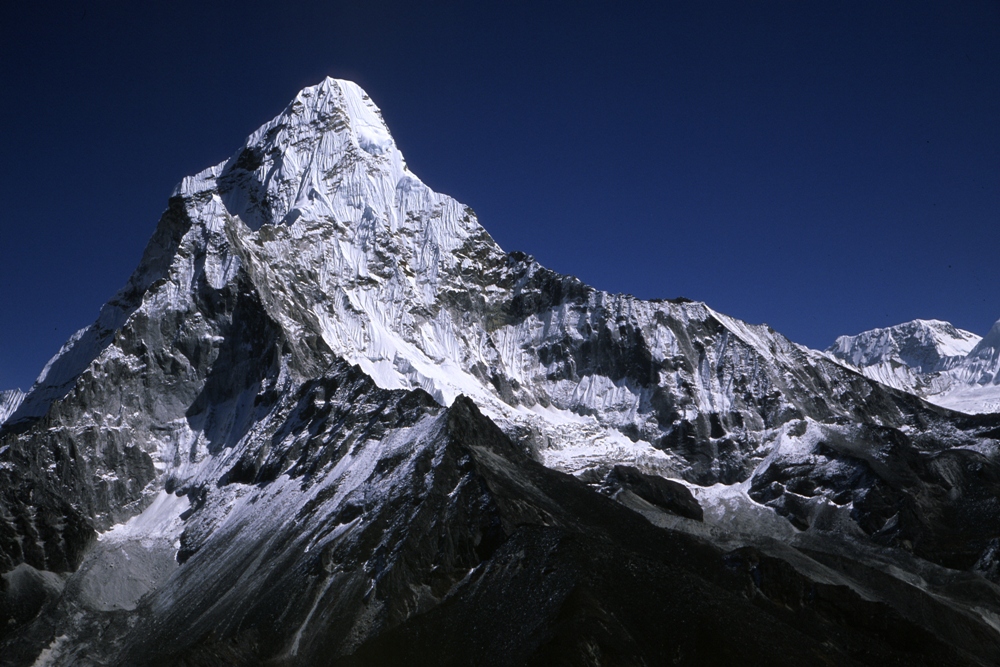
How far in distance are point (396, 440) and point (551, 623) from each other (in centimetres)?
7409

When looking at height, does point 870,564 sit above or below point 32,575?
above

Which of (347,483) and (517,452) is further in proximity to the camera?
(517,452)

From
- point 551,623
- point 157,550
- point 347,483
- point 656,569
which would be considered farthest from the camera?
Answer: point 157,550

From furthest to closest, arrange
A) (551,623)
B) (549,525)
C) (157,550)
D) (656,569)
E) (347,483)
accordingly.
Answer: (157,550) → (347,483) → (549,525) → (656,569) → (551,623)

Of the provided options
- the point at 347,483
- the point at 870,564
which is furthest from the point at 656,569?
the point at 870,564

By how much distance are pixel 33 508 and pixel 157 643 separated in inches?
2329

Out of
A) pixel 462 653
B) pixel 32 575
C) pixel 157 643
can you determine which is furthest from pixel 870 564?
pixel 32 575

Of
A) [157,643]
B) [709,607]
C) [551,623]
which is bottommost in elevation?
[157,643]

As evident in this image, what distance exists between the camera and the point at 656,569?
429 ft

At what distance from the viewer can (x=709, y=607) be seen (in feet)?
399

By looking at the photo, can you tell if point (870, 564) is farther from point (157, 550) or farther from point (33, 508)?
point (33, 508)

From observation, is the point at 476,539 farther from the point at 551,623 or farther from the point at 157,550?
the point at 157,550

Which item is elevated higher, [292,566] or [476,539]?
[476,539]

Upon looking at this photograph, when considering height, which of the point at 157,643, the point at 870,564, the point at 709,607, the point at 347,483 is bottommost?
the point at 157,643
